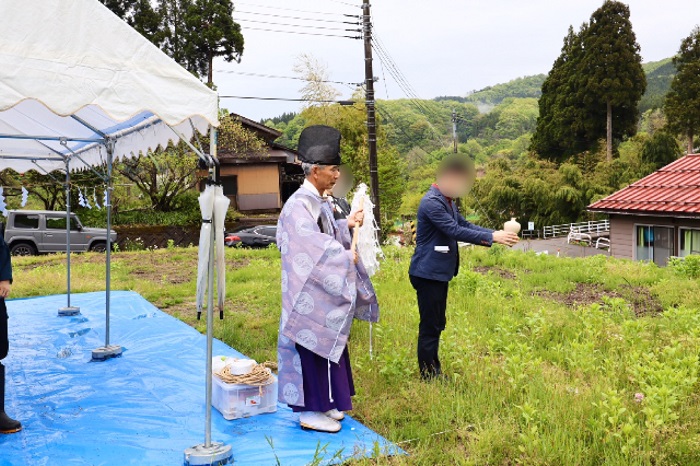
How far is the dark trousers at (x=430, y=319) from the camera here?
395 cm

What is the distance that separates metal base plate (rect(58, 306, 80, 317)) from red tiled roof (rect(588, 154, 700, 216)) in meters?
12.8

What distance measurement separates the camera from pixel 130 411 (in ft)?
12.4

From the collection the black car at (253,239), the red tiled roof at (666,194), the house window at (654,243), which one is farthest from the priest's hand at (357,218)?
the black car at (253,239)

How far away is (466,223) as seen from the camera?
4.11 meters

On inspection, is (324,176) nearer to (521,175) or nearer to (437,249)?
(437,249)

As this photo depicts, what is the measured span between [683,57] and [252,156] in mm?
21898

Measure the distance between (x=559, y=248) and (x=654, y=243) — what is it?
1025cm

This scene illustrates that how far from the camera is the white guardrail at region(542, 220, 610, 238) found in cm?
2866

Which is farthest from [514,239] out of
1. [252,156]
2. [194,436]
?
[252,156]

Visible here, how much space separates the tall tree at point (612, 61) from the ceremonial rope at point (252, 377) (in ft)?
102

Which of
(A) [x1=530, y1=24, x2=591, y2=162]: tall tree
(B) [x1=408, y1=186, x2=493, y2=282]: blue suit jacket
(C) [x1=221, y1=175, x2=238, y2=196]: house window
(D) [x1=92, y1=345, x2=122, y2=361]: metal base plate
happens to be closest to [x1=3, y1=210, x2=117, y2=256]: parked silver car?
(C) [x1=221, y1=175, x2=238, y2=196]: house window

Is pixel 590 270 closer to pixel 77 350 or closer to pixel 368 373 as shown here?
pixel 368 373

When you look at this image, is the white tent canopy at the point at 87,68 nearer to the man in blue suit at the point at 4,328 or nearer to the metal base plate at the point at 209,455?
the man in blue suit at the point at 4,328

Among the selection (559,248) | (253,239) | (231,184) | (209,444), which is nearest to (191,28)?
(231,184)
